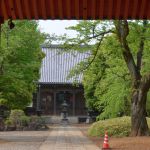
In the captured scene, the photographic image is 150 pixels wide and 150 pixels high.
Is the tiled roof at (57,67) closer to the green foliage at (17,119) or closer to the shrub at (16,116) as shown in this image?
the green foliage at (17,119)

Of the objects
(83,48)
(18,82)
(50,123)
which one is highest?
(83,48)

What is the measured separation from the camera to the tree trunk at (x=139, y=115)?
90.8ft

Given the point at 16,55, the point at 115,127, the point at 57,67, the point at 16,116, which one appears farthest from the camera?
the point at 57,67

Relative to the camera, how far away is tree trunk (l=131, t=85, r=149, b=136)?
2767 cm

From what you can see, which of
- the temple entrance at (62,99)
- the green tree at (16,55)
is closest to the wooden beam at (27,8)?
the green tree at (16,55)

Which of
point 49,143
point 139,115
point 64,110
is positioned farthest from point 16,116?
point 64,110

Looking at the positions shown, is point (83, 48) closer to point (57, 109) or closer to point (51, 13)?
point (51, 13)

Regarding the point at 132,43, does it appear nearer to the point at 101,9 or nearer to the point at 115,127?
the point at 115,127

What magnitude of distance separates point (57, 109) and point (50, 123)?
571cm

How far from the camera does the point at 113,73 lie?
111ft

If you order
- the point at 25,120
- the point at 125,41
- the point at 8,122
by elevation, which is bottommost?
the point at 8,122

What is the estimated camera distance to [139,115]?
27734 millimetres

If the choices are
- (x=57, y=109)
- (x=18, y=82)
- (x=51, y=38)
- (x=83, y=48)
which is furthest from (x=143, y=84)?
(x=57, y=109)

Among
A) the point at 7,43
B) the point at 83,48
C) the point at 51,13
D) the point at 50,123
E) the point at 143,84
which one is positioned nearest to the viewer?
the point at 51,13
